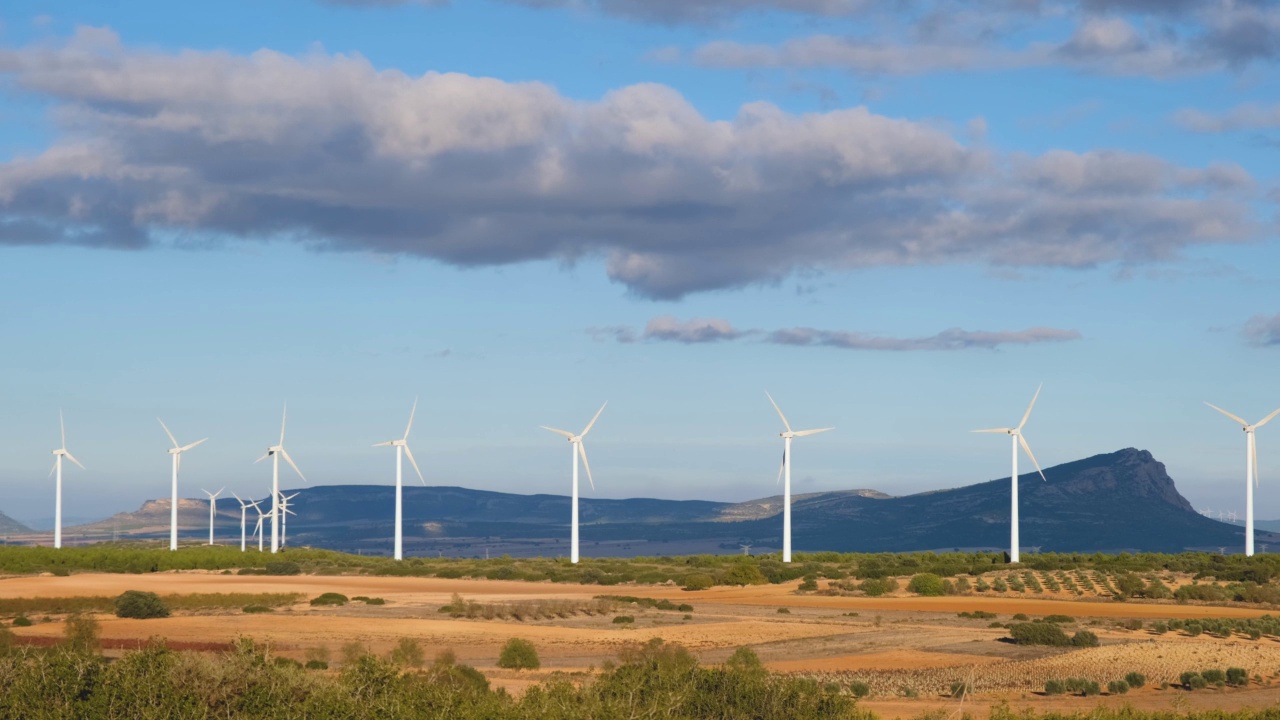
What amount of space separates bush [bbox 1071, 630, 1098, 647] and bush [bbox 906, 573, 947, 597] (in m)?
31.5

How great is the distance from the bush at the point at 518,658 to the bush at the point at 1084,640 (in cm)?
2244

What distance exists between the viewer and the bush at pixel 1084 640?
5701cm

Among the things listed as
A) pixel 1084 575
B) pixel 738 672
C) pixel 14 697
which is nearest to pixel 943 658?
pixel 738 672

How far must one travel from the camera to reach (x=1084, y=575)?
99.2m

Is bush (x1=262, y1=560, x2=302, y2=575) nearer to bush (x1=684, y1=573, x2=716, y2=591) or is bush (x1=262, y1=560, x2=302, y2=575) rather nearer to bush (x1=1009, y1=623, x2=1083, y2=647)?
bush (x1=684, y1=573, x2=716, y2=591)

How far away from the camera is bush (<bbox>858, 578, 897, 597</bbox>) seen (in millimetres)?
90625

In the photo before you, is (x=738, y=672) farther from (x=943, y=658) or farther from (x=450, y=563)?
(x=450, y=563)

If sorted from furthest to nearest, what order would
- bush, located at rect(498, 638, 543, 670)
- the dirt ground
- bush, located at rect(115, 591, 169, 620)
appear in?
bush, located at rect(115, 591, 169, 620), bush, located at rect(498, 638, 543, 670), the dirt ground

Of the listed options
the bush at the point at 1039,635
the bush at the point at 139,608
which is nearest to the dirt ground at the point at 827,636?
the bush at the point at 1039,635

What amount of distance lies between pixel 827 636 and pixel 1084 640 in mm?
10395

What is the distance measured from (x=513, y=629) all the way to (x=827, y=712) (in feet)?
113

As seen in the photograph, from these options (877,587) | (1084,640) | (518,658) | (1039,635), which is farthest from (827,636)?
(877,587)

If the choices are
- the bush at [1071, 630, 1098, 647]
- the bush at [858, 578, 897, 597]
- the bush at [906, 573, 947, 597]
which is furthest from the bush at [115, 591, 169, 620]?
the bush at [906, 573, 947, 597]

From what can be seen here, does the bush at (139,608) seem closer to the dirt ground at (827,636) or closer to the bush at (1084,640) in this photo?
the dirt ground at (827,636)
